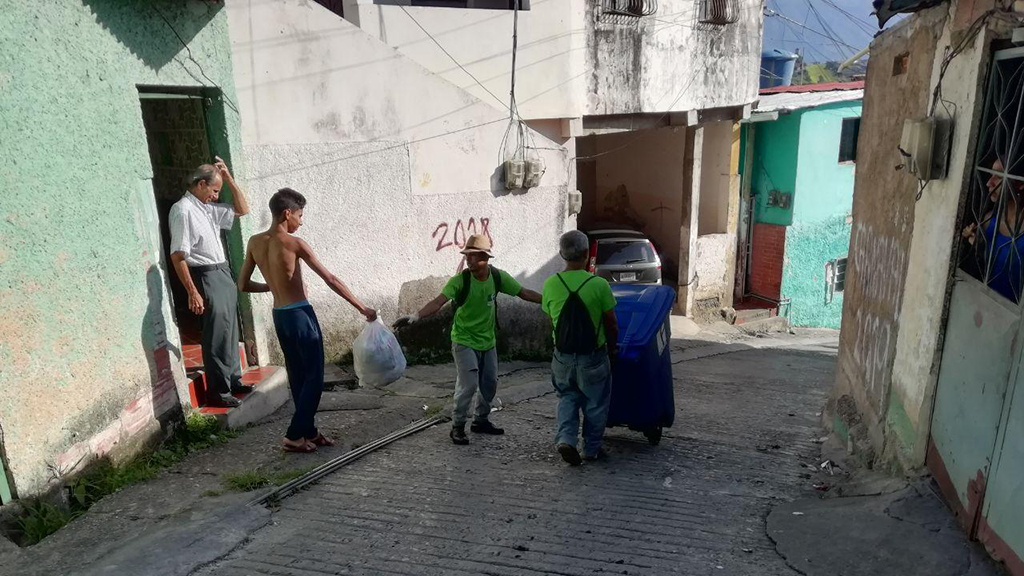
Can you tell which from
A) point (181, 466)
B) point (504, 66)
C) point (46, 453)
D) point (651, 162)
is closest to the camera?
point (46, 453)

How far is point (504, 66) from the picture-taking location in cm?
923

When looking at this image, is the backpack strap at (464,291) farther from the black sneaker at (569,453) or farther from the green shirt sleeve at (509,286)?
the black sneaker at (569,453)

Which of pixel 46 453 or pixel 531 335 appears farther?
pixel 531 335

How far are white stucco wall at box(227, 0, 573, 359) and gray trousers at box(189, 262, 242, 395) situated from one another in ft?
2.79

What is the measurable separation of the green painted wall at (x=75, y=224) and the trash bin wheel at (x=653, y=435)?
3464 millimetres

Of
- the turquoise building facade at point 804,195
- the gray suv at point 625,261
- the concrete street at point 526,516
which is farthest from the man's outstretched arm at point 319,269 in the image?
the turquoise building facade at point 804,195

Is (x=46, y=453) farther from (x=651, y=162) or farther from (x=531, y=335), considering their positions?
(x=651, y=162)

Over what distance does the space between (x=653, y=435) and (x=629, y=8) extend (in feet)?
25.6

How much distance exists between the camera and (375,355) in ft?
16.5

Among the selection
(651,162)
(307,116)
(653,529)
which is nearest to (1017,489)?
(653,529)

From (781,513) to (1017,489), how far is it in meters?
1.24

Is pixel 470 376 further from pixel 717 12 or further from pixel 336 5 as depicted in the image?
pixel 717 12

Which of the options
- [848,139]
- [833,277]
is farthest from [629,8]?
[833,277]

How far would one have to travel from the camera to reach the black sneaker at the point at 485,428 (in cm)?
530
